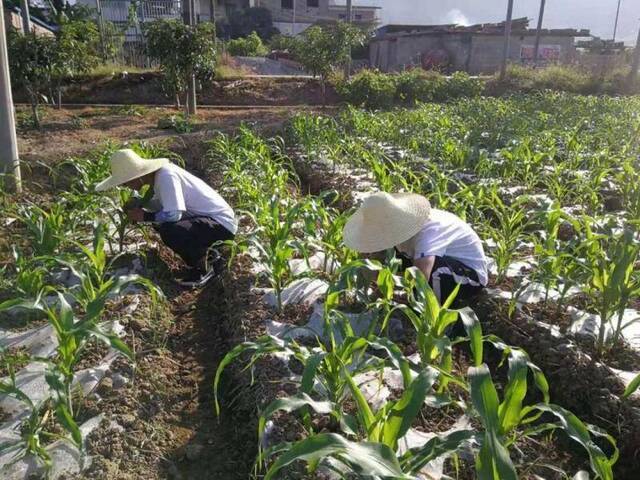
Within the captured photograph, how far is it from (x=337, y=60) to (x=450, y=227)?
33.9 ft

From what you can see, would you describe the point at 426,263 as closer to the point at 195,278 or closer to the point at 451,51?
the point at 195,278

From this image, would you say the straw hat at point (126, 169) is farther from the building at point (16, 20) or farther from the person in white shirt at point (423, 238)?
the building at point (16, 20)

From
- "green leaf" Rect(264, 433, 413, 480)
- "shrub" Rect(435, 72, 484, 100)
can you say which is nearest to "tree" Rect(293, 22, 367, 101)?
"shrub" Rect(435, 72, 484, 100)

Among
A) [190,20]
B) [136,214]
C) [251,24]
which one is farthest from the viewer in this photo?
[251,24]

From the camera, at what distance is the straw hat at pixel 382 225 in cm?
217

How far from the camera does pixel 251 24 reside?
1236 inches

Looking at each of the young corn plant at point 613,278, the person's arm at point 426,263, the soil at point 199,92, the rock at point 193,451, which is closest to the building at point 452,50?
the soil at point 199,92

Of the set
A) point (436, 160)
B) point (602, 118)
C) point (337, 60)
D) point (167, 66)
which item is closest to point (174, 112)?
point (167, 66)

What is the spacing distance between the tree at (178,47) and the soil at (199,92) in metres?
4.33

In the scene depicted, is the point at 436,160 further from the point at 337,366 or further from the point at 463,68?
the point at 463,68

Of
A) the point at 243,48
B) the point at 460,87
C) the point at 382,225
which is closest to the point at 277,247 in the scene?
the point at 382,225

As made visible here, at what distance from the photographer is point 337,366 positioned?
70.2 inches

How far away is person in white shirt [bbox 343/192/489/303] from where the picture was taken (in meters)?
2.18

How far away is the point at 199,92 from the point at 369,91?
4512mm
